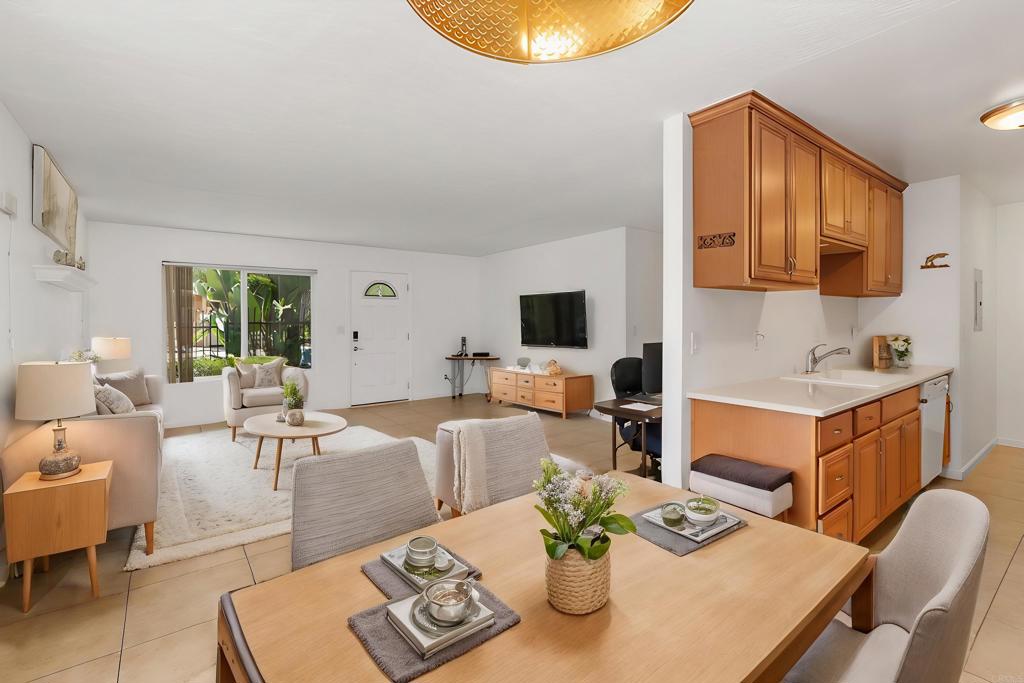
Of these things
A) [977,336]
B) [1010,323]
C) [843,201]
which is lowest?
[977,336]

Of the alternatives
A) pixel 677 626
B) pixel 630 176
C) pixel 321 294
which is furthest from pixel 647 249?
pixel 677 626

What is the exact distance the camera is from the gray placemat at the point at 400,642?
0.85m

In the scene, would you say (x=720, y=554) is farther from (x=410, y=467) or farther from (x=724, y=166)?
(x=724, y=166)

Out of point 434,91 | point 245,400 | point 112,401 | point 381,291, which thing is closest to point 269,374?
point 245,400

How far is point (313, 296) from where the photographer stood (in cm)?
701

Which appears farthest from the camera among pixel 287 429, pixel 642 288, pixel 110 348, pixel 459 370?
pixel 459 370

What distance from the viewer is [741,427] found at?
8.66ft

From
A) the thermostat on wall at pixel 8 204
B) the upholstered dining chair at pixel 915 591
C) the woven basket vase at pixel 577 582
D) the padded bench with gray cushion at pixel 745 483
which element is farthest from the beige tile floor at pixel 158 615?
the thermostat on wall at pixel 8 204

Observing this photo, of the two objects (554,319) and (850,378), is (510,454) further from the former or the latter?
(554,319)

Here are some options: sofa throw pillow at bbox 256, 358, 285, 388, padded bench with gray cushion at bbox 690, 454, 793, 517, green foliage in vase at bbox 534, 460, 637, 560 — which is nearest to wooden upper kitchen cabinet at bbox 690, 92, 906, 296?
padded bench with gray cushion at bbox 690, 454, 793, 517

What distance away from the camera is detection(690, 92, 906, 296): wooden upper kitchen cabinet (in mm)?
2557

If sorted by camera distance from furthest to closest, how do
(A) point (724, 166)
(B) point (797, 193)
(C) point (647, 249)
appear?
(C) point (647, 249) < (B) point (797, 193) < (A) point (724, 166)

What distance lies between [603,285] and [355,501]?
530 centimetres

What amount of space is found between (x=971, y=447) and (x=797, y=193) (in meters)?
3.13
